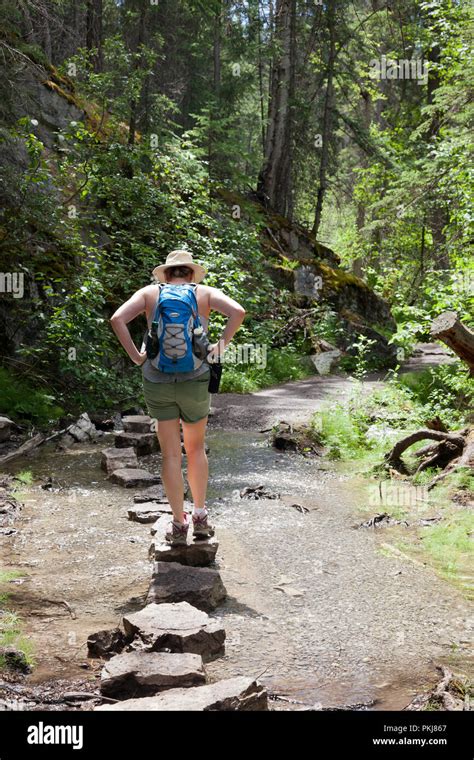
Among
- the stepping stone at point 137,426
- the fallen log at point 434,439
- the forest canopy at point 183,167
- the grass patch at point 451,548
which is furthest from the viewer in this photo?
the forest canopy at point 183,167

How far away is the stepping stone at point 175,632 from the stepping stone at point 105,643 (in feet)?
0.22

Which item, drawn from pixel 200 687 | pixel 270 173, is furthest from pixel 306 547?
pixel 270 173

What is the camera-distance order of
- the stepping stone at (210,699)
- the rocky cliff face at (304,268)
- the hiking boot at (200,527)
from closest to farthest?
the stepping stone at (210,699)
the hiking boot at (200,527)
the rocky cliff face at (304,268)

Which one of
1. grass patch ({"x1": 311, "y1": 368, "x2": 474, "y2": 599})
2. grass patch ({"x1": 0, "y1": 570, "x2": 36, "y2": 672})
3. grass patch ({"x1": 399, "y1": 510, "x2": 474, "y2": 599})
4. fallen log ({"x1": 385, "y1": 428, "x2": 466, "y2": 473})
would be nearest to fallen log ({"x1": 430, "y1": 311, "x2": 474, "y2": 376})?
fallen log ({"x1": 385, "y1": 428, "x2": 466, "y2": 473})

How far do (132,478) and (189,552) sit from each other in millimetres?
3000

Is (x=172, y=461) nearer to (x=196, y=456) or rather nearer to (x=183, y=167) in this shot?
(x=196, y=456)

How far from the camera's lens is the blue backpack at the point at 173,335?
15.7ft

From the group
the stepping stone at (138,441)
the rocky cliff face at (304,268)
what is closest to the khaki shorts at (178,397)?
the stepping stone at (138,441)

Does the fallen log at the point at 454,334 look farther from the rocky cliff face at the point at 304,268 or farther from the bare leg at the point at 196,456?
the rocky cliff face at the point at 304,268

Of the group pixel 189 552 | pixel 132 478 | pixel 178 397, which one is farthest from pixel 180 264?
pixel 132 478

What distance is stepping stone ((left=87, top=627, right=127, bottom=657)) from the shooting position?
3.88m

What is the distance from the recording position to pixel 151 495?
7.55 meters

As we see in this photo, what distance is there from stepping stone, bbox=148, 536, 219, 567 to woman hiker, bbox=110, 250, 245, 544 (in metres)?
0.06

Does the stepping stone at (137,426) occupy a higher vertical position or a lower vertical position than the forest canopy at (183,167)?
lower
